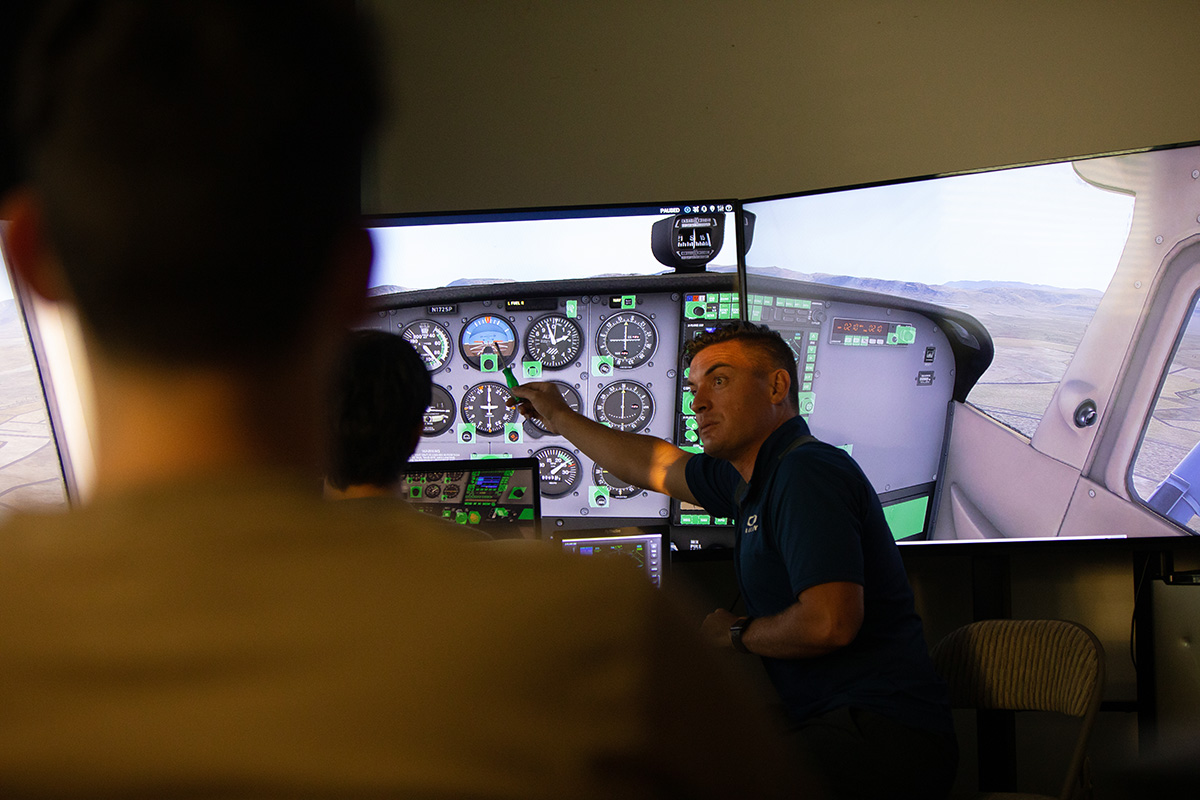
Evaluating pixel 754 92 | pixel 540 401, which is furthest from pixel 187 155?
pixel 754 92

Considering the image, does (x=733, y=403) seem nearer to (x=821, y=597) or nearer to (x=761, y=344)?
(x=761, y=344)

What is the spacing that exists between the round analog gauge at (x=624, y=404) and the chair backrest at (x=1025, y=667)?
1.10m

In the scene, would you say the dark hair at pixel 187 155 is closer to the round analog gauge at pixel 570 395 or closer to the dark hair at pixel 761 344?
the dark hair at pixel 761 344

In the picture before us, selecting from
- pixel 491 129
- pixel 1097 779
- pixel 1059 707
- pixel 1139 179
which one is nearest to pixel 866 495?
pixel 1059 707

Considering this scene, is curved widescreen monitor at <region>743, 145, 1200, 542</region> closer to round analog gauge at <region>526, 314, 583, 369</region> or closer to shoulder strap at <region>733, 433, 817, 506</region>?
shoulder strap at <region>733, 433, 817, 506</region>

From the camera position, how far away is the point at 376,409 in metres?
1.05

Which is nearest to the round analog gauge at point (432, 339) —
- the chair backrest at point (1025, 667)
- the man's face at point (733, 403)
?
the man's face at point (733, 403)

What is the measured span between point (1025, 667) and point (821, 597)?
0.62 meters

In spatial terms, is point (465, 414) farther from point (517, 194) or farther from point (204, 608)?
point (204, 608)

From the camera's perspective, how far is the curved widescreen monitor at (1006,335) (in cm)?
Result: 223

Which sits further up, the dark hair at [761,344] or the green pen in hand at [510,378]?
the dark hair at [761,344]

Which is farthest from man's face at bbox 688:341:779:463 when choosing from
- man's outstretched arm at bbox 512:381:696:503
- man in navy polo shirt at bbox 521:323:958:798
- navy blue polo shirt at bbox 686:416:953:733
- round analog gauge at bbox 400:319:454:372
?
round analog gauge at bbox 400:319:454:372

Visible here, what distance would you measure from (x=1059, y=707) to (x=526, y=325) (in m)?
1.77

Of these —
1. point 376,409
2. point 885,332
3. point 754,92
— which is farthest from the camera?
point 754,92
